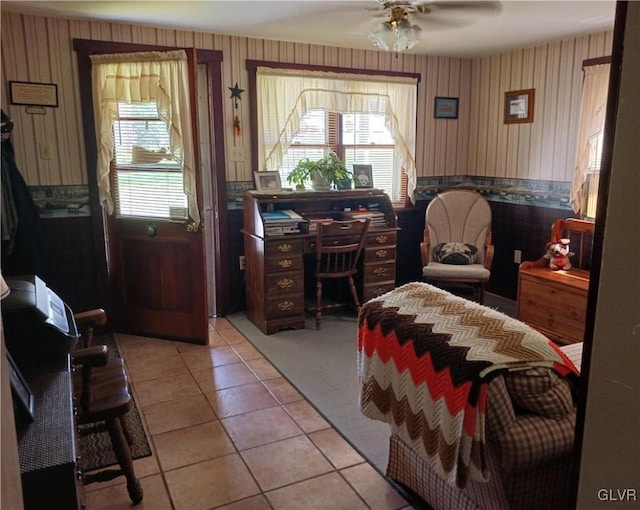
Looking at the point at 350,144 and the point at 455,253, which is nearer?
the point at 455,253

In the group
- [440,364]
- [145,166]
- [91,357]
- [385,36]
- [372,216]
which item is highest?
[385,36]

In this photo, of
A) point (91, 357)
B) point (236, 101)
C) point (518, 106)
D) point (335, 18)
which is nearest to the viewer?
point (91, 357)

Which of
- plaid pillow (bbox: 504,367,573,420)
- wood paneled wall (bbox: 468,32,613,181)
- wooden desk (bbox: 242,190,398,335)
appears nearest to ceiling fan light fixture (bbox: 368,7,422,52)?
wooden desk (bbox: 242,190,398,335)

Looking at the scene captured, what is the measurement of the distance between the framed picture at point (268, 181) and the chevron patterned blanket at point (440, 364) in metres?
2.40

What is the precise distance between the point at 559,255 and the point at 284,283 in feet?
6.93

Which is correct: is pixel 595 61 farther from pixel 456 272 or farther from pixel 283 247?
pixel 283 247

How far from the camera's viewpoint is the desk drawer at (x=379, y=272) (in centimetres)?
429

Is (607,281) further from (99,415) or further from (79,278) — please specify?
(79,278)

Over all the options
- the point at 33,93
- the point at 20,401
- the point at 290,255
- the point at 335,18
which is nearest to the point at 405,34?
the point at 335,18

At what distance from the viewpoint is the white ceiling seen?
313 centimetres

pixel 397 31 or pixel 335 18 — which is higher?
pixel 335 18

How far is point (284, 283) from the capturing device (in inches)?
153

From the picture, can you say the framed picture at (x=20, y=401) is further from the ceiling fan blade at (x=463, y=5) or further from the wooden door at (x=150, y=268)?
the ceiling fan blade at (x=463, y=5)

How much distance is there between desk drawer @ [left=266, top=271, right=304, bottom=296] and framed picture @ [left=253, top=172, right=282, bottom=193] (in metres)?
0.74
